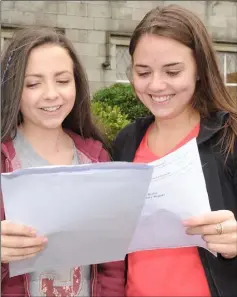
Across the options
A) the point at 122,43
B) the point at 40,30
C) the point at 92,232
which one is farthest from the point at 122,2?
the point at 92,232

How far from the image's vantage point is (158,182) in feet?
4.56

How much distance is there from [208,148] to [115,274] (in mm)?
522

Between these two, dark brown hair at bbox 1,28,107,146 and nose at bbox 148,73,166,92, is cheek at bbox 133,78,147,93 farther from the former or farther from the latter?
dark brown hair at bbox 1,28,107,146

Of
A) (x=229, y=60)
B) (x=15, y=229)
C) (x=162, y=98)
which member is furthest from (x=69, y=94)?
(x=229, y=60)

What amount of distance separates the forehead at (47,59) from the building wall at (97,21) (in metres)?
6.74

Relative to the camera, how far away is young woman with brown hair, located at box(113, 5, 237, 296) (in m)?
1.49

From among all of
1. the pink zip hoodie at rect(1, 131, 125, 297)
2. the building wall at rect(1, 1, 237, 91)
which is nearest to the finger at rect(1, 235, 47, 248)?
the pink zip hoodie at rect(1, 131, 125, 297)

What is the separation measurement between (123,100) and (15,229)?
19.6 ft

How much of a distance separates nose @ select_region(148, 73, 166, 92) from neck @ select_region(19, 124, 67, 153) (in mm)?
383

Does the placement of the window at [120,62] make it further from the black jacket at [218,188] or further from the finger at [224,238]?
the finger at [224,238]

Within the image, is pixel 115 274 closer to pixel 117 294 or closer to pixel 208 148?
pixel 117 294

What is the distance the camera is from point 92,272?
5.41 ft

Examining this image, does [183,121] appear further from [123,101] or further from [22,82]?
[123,101]

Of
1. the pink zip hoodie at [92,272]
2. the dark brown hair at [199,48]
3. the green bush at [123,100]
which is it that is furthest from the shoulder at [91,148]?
the green bush at [123,100]
